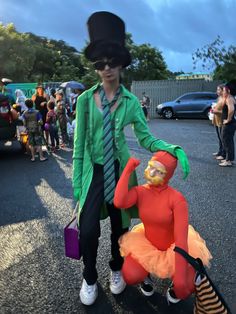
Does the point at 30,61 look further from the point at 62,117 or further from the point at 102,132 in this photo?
the point at 102,132

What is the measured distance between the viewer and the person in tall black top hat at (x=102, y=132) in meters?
2.74

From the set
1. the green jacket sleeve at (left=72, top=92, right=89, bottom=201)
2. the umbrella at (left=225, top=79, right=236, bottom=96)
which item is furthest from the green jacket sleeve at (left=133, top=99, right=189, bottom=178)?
the umbrella at (left=225, top=79, right=236, bottom=96)

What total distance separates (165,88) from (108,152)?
22799 millimetres

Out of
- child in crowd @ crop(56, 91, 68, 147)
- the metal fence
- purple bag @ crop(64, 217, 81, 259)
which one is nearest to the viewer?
purple bag @ crop(64, 217, 81, 259)

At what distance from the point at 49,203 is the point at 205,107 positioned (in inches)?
607

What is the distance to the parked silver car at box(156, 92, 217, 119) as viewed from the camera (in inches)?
780

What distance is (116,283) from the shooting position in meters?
3.18

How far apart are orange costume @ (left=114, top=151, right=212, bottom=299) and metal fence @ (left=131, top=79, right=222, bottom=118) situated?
2241 centimetres

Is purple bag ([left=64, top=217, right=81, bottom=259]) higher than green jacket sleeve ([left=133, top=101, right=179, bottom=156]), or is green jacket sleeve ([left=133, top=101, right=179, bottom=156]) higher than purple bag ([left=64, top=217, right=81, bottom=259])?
green jacket sleeve ([left=133, top=101, right=179, bottom=156])

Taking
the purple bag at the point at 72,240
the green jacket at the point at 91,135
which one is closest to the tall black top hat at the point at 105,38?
the green jacket at the point at 91,135

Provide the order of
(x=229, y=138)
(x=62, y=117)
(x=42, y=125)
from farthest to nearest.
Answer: (x=62, y=117) → (x=42, y=125) → (x=229, y=138)

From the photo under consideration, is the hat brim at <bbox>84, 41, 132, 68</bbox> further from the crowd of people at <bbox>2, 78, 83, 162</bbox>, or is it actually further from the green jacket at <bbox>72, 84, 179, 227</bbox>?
the crowd of people at <bbox>2, 78, 83, 162</bbox>

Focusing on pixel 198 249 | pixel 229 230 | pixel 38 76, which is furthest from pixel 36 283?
pixel 38 76

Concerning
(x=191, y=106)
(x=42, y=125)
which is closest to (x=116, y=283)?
(x=42, y=125)
